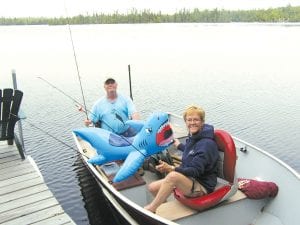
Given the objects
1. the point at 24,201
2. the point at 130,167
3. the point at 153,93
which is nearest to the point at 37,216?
the point at 24,201

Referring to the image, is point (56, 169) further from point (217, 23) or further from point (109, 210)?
point (217, 23)

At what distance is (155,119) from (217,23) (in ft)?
275

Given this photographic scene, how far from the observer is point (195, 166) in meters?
4.61

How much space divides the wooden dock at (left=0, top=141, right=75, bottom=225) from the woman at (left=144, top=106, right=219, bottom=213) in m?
1.39

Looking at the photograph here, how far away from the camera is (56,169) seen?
369 inches

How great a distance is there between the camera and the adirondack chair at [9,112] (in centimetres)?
679

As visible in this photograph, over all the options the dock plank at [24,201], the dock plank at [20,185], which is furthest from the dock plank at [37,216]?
the dock plank at [20,185]

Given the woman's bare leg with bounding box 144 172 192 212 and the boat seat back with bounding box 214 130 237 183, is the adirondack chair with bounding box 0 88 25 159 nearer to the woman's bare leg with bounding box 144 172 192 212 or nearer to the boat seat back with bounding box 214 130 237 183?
the woman's bare leg with bounding box 144 172 192 212

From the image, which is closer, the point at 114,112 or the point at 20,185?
the point at 20,185

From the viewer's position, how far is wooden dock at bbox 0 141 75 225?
16.6 feet

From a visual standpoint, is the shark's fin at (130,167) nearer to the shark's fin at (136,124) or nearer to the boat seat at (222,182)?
the boat seat at (222,182)

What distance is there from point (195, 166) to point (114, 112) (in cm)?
344

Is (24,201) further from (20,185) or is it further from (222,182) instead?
(222,182)

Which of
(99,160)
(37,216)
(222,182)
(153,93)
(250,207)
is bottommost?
(153,93)
